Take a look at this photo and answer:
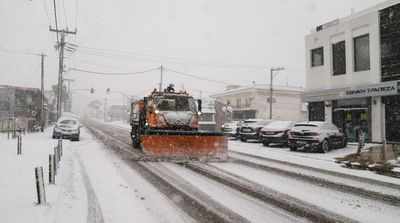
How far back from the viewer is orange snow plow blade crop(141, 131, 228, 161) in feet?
46.5

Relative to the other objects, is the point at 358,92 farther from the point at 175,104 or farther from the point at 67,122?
the point at 67,122

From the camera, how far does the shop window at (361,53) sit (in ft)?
81.5

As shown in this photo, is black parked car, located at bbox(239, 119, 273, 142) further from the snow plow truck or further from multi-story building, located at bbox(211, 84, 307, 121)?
multi-story building, located at bbox(211, 84, 307, 121)

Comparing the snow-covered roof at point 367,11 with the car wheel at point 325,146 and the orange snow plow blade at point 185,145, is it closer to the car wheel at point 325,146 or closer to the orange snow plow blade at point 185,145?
the car wheel at point 325,146

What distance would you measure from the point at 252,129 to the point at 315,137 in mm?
7580

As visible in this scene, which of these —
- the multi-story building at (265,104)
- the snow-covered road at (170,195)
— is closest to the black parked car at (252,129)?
the snow-covered road at (170,195)

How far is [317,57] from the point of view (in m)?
29.9

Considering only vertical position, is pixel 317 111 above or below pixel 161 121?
above

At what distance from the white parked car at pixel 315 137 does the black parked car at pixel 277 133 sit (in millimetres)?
2146

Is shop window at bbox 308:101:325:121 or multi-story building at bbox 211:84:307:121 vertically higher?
multi-story building at bbox 211:84:307:121

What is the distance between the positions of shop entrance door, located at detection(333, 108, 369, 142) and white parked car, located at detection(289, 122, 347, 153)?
557cm

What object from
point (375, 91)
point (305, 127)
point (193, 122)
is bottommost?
point (305, 127)

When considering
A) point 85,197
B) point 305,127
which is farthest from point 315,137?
point 85,197

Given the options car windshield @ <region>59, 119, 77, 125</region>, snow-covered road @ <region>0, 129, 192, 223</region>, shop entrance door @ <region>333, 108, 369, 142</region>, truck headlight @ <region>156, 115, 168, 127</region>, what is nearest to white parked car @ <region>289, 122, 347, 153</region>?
shop entrance door @ <region>333, 108, 369, 142</region>
